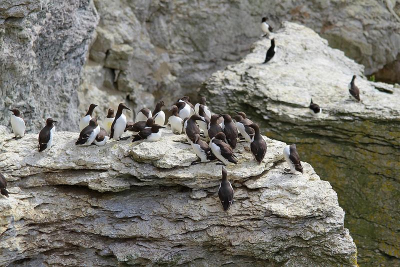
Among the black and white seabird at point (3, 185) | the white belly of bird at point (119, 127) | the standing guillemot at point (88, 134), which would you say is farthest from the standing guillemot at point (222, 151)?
the black and white seabird at point (3, 185)

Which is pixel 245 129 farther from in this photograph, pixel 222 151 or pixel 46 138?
pixel 46 138

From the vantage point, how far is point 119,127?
10.3 metres

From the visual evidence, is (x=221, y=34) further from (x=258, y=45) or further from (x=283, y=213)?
(x=283, y=213)

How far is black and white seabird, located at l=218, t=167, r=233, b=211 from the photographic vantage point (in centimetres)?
915

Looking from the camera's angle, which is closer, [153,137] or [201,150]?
[201,150]

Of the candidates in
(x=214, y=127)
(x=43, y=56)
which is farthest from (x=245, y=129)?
(x=43, y=56)

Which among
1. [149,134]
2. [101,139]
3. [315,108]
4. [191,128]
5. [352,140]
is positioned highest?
[191,128]

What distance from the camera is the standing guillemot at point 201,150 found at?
378 inches

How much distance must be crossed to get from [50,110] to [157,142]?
4.93 m

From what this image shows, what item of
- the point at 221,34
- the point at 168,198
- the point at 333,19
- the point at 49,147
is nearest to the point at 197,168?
the point at 168,198

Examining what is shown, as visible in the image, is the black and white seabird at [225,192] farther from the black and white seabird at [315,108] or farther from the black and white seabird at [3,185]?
the black and white seabird at [315,108]

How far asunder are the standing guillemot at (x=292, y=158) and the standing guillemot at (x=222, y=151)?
2.83ft

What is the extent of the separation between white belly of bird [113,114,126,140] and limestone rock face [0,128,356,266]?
25.7 inches

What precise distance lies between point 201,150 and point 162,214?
1125mm
